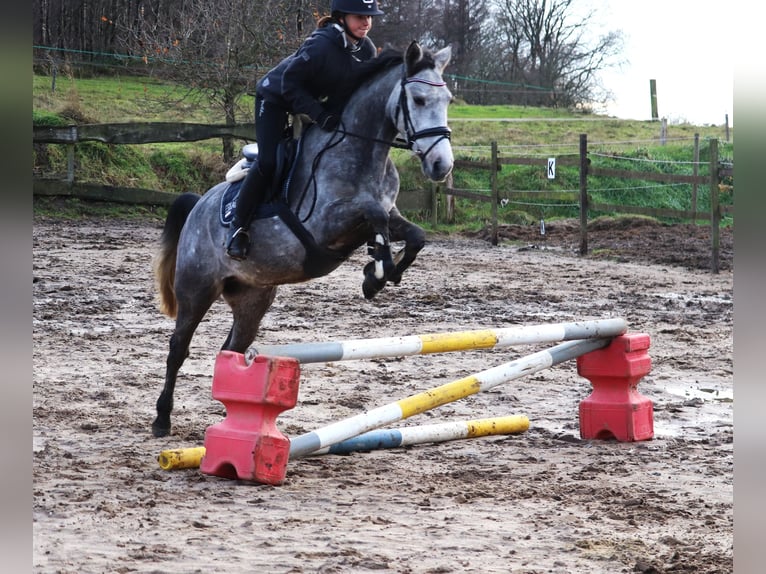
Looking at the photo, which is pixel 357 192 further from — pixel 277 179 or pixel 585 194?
pixel 585 194

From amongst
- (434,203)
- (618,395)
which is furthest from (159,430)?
(434,203)

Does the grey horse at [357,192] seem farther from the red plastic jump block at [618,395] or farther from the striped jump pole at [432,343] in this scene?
the red plastic jump block at [618,395]

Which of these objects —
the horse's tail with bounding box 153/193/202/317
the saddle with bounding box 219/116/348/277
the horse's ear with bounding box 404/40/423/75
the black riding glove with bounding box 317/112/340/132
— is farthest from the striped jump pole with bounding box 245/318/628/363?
the horse's tail with bounding box 153/193/202/317

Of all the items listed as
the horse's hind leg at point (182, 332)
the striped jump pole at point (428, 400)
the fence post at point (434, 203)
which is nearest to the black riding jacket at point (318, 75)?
the horse's hind leg at point (182, 332)

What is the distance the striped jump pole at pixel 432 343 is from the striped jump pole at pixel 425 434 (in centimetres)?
60

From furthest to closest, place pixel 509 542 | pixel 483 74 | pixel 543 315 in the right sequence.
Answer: pixel 483 74 → pixel 543 315 → pixel 509 542

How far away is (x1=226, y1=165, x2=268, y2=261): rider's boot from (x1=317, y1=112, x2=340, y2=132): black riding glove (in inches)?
16.4

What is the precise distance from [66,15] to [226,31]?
28.4 ft

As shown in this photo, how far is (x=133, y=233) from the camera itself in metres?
13.9

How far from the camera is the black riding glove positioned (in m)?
4.77

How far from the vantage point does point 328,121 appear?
4805mm

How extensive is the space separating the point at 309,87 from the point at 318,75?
8cm

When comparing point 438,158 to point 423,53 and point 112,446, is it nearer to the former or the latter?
point 423,53
